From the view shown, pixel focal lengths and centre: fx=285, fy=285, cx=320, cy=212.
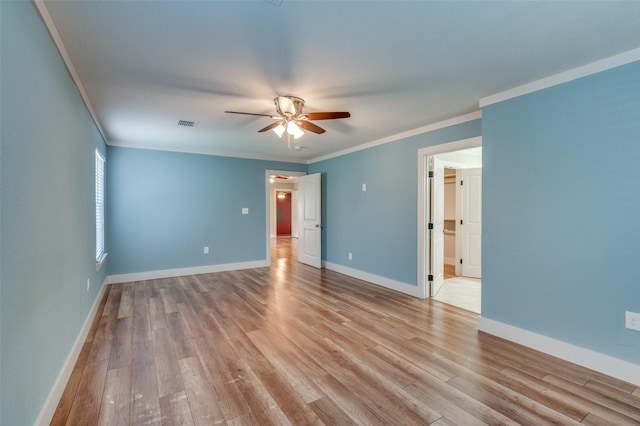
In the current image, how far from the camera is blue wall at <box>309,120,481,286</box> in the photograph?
4.15 m

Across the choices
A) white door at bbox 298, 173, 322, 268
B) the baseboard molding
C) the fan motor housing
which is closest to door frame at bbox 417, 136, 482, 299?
the fan motor housing

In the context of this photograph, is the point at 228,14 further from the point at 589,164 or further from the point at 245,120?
the point at 589,164

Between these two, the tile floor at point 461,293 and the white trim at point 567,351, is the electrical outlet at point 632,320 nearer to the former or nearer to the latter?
the white trim at point 567,351

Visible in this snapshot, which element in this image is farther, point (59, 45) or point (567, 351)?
point (567, 351)

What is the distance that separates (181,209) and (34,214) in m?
3.88

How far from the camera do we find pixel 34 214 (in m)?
1.58

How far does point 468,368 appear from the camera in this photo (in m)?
2.28

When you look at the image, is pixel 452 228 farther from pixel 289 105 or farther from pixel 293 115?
pixel 289 105

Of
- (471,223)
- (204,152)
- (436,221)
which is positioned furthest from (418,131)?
(204,152)

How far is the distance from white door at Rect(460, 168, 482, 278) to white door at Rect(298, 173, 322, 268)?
9.20 feet

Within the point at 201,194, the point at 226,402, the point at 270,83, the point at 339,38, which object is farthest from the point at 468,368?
the point at 201,194

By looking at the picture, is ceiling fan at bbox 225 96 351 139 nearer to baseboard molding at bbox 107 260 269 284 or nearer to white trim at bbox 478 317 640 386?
white trim at bbox 478 317 640 386

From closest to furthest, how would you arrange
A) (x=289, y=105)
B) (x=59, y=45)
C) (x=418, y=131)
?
(x=59, y=45)
(x=289, y=105)
(x=418, y=131)

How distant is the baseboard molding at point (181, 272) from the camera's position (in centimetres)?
486
